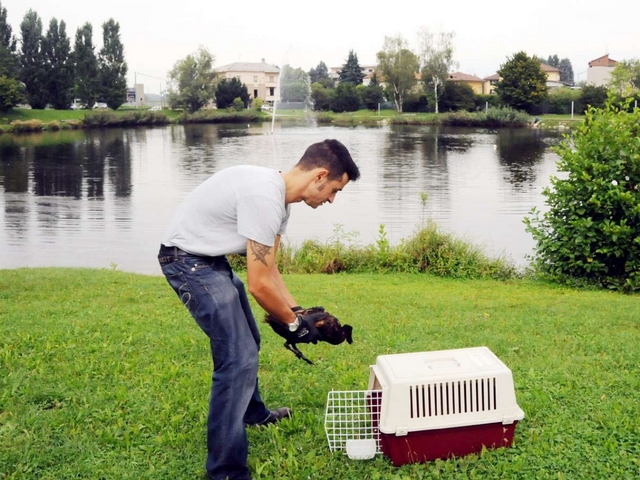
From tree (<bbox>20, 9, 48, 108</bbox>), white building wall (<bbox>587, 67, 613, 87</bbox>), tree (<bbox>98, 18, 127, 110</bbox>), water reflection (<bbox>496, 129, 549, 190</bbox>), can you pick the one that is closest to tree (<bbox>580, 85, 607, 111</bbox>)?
water reflection (<bbox>496, 129, 549, 190</bbox>)

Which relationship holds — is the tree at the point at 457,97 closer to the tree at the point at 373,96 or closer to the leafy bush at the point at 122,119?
the tree at the point at 373,96

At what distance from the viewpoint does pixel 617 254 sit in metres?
9.57

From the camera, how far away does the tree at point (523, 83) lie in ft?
251

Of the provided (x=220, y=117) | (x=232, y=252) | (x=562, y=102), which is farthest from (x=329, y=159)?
(x=562, y=102)

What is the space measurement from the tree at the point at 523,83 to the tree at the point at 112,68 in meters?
44.2

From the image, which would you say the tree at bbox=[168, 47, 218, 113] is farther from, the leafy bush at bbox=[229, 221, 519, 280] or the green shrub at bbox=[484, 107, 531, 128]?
the leafy bush at bbox=[229, 221, 519, 280]

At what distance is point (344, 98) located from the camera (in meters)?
86.8

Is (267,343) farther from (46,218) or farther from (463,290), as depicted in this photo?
(46,218)

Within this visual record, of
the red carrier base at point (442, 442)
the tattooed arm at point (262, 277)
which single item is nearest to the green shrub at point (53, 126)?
the tattooed arm at point (262, 277)

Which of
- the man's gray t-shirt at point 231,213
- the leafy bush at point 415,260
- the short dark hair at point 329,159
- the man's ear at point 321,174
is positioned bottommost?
the leafy bush at point 415,260

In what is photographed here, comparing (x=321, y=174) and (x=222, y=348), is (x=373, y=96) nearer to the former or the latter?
(x=321, y=174)

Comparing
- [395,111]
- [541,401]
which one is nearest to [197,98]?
[395,111]

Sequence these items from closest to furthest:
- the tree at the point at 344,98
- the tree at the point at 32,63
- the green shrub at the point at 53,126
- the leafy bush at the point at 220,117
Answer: the green shrub at the point at 53,126
the tree at the point at 32,63
the leafy bush at the point at 220,117
the tree at the point at 344,98

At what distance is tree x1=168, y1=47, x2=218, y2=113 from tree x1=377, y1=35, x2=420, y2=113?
2160 centimetres
